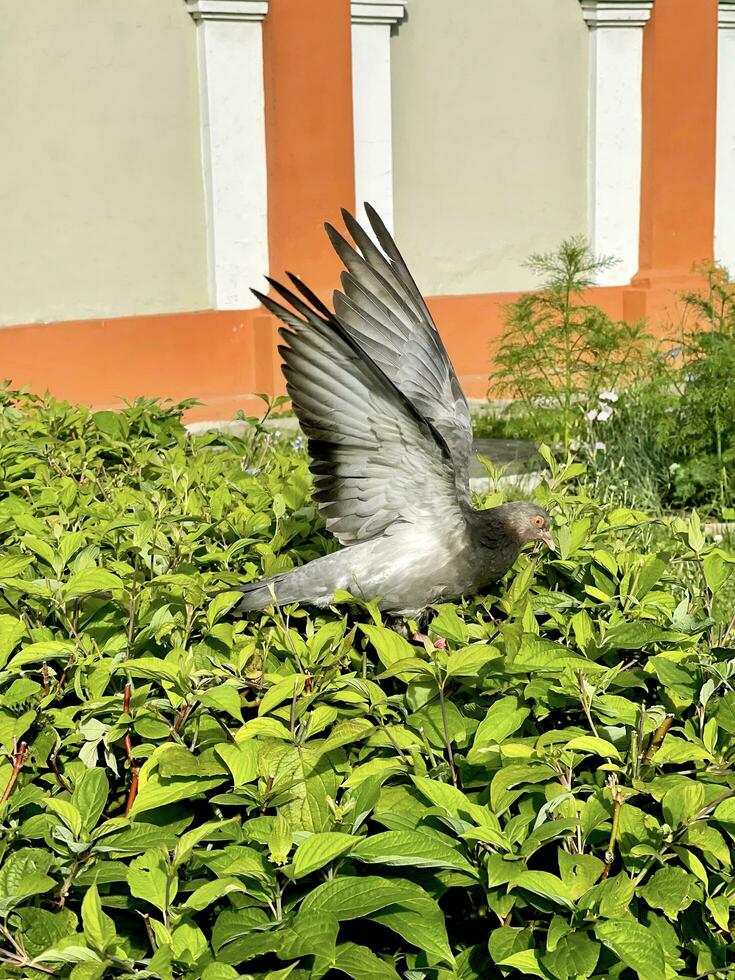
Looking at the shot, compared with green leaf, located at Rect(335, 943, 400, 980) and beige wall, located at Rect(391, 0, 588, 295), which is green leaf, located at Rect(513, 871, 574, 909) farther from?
beige wall, located at Rect(391, 0, 588, 295)

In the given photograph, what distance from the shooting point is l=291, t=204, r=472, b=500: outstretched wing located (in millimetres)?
3445

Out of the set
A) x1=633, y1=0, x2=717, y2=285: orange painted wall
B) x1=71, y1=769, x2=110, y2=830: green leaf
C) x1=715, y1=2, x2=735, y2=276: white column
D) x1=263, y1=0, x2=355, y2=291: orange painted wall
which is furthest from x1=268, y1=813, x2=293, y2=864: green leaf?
x1=715, y1=2, x2=735, y2=276: white column

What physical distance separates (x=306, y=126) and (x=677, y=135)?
10.4 ft

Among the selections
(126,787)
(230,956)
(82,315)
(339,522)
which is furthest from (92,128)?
(230,956)

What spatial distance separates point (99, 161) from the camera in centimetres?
782

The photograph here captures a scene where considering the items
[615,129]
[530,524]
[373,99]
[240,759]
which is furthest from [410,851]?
[615,129]

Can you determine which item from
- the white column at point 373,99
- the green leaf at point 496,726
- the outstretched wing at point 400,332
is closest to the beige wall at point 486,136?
the white column at point 373,99

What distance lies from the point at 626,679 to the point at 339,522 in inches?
43.7

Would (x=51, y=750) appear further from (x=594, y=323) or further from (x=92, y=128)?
(x=92, y=128)

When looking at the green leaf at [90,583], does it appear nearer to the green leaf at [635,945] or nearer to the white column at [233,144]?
the green leaf at [635,945]

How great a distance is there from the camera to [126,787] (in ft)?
6.37

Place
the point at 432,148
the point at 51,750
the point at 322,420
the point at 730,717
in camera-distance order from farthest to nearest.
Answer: the point at 432,148 → the point at 322,420 → the point at 51,750 → the point at 730,717

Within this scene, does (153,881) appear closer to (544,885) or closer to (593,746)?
(544,885)

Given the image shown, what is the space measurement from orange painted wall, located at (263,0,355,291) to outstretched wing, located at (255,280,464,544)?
5.50m
